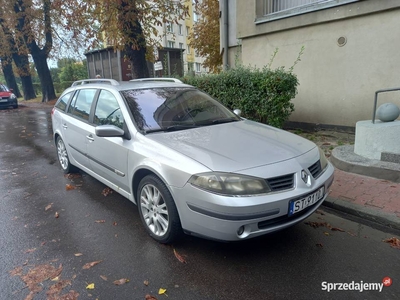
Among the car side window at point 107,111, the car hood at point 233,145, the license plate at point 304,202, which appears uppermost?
the car side window at point 107,111

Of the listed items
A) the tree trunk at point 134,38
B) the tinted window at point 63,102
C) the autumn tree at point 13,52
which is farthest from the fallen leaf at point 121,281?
the autumn tree at point 13,52

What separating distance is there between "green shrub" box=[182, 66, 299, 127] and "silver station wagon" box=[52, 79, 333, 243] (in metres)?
2.42

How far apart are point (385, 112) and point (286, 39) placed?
12.6 feet

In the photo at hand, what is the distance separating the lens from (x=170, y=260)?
284 centimetres

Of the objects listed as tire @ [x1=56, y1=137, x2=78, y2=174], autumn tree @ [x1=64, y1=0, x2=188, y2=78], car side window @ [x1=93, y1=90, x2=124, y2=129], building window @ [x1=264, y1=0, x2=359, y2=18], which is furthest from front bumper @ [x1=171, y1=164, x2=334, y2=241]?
autumn tree @ [x1=64, y1=0, x2=188, y2=78]

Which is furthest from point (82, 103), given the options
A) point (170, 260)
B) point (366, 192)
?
point (366, 192)

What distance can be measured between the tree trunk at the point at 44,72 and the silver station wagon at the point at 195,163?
19.8 meters

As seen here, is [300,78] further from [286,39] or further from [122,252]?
[122,252]

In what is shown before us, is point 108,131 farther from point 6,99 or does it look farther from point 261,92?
point 6,99

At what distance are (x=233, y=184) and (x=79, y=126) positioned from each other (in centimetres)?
301

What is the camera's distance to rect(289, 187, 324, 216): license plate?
263 centimetres

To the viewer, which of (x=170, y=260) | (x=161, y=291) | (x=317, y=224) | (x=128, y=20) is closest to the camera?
(x=161, y=291)

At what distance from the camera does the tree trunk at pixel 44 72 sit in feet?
68.4

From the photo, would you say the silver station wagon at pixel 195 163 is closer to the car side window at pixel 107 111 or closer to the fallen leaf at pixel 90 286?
the car side window at pixel 107 111
